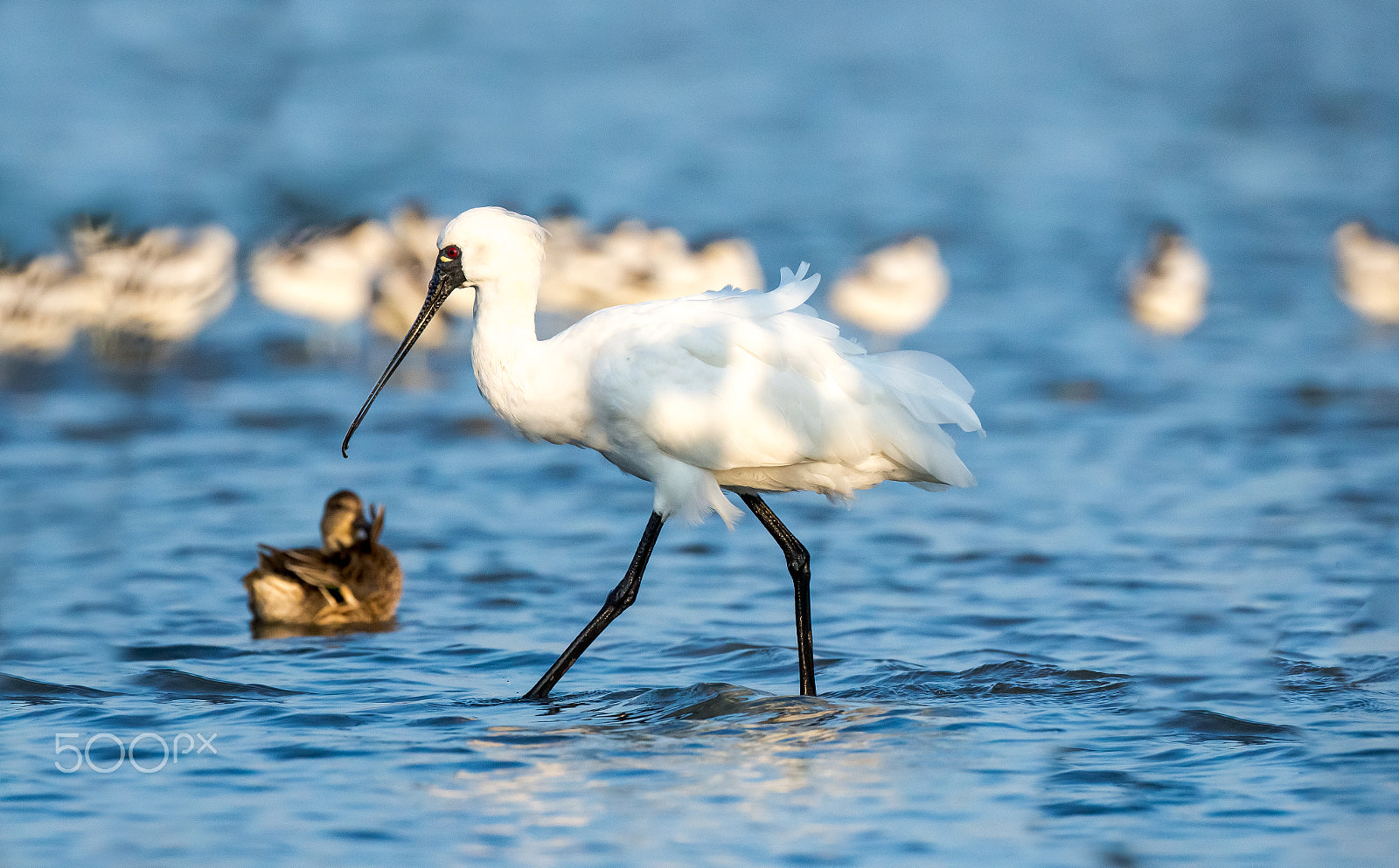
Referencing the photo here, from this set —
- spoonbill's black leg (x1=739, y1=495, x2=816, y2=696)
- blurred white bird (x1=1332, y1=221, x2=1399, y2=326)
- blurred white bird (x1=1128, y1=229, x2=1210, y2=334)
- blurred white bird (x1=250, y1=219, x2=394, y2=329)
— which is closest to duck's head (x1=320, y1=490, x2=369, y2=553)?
spoonbill's black leg (x1=739, y1=495, x2=816, y2=696)

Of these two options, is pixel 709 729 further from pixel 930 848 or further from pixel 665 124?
pixel 665 124

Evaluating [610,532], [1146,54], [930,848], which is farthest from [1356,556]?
[1146,54]

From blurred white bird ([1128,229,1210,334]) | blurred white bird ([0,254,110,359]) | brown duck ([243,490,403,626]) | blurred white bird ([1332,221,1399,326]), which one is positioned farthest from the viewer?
blurred white bird ([1332,221,1399,326])

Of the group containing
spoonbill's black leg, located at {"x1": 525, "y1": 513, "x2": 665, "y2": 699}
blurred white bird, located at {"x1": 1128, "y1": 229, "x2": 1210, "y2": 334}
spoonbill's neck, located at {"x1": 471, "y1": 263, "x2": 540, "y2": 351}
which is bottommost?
spoonbill's black leg, located at {"x1": 525, "y1": 513, "x2": 665, "y2": 699}

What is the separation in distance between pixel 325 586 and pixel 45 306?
26.1 feet

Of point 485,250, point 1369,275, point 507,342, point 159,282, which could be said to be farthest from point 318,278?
point 507,342

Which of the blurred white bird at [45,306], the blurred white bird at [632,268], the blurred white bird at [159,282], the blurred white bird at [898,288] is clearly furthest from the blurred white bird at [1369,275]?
the blurred white bird at [45,306]

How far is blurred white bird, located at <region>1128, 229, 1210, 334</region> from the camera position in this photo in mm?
15000

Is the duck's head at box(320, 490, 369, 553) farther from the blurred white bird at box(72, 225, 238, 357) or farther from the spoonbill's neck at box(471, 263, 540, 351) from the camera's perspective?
the blurred white bird at box(72, 225, 238, 357)

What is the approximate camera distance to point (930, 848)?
4547 mm

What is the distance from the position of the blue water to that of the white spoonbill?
726 mm

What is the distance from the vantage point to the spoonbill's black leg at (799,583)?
243 inches

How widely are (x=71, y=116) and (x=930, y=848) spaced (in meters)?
20.8

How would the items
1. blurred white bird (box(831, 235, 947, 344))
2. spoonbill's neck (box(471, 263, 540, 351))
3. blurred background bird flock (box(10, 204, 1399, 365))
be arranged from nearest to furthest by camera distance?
spoonbill's neck (box(471, 263, 540, 351)) → blurred background bird flock (box(10, 204, 1399, 365)) → blurred white bird (box(831, 235, 947, 344))
